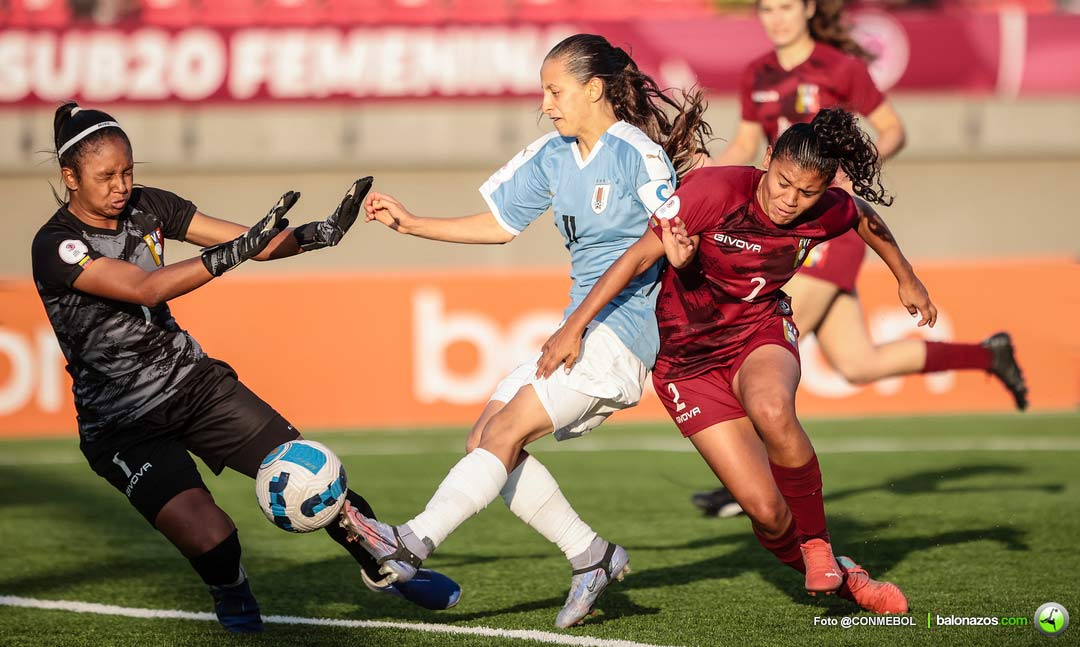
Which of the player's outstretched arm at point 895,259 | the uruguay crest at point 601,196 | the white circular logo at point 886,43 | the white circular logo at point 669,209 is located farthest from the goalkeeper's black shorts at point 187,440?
the white circular logo at point 886,43

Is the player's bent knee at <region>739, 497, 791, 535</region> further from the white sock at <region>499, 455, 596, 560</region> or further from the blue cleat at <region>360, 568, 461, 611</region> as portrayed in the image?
the blue cleat at <region>360, 568, 461, 611</region>

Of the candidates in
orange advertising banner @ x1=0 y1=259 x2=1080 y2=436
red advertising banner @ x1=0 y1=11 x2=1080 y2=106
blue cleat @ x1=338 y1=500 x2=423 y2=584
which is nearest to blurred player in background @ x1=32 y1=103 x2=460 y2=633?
blue cleat @ x1=338 y1=500 x2=423 y2=584

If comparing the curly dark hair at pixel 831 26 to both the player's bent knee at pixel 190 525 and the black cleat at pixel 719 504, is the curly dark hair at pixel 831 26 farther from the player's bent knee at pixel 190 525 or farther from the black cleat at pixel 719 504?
the player's bent knee at pixel 190 525

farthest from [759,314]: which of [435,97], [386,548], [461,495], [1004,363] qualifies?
[435,97]

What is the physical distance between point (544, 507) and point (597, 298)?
857 mm

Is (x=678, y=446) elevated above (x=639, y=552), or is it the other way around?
(x=639, y=552)

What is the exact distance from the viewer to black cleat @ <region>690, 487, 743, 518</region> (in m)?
7.21

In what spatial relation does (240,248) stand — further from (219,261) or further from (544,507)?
(544,507)

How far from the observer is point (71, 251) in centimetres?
456

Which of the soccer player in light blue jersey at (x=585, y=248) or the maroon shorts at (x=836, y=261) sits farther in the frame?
the maroon shorts at (x=836, y=261)

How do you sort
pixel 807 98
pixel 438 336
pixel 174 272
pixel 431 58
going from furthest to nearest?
pixel 431 58 → pixel 438 336 → pixel 807 98 → pixel 174 272

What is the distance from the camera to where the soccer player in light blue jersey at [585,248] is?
4.59 m

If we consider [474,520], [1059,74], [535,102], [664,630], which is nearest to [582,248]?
[664,630]

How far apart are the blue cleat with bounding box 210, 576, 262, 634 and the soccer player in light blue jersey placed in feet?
2.49
